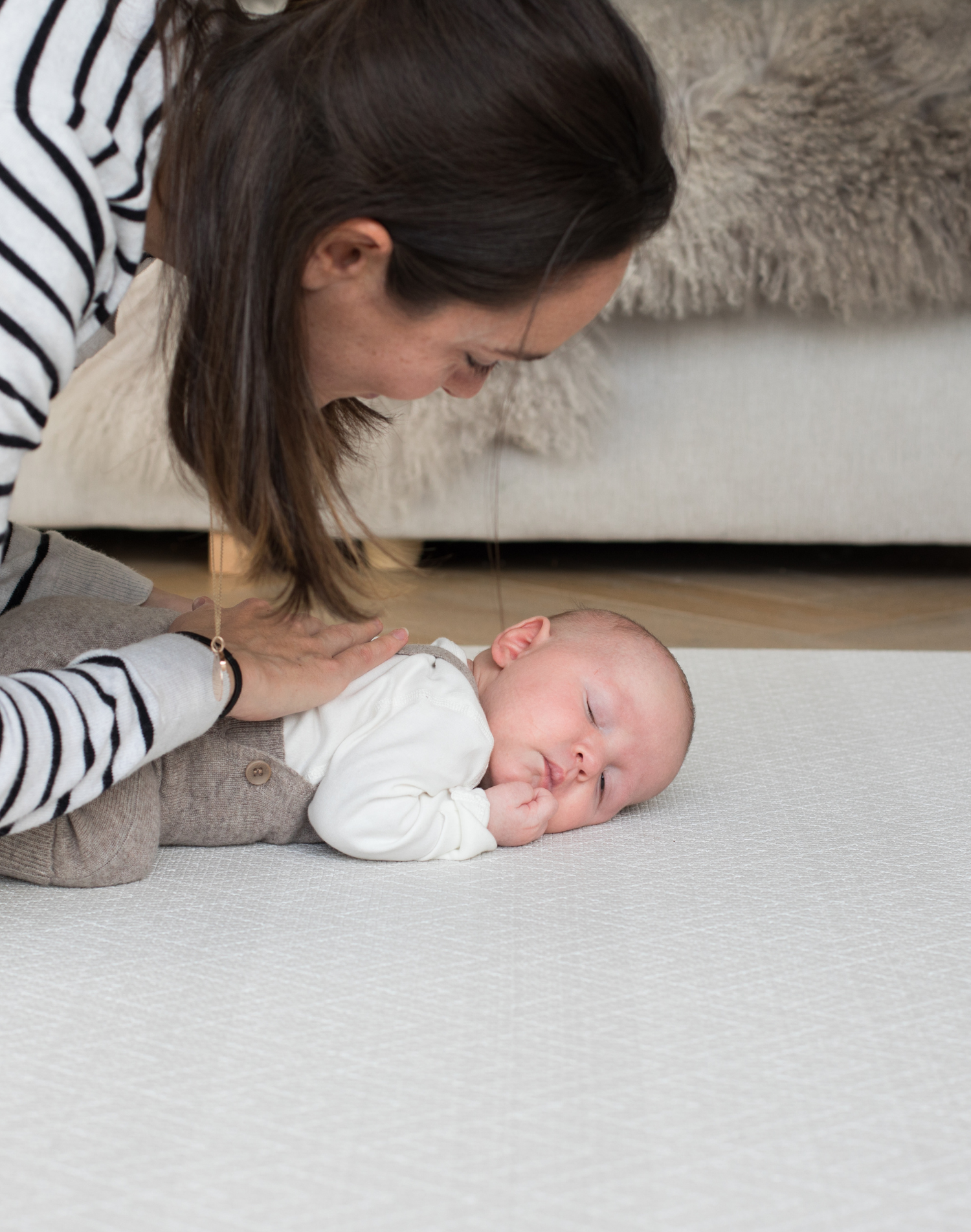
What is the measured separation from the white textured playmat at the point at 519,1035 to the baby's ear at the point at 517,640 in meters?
0.14

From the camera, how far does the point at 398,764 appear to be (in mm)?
738

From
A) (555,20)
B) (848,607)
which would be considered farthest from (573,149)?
(848,607)

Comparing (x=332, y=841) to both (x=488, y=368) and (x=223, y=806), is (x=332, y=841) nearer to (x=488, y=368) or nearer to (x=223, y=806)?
(x=223, y=806)

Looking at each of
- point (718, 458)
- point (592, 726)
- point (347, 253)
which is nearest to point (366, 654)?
point (592, 726)

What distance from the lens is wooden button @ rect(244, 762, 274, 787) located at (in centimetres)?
74

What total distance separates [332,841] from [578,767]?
0.16m

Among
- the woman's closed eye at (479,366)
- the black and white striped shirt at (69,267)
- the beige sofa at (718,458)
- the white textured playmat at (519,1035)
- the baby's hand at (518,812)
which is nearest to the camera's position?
the white textured playmat at (519,1035)

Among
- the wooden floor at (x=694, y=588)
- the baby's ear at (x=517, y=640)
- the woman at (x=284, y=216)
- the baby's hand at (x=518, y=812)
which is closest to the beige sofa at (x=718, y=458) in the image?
the wooden floor at (x=694, y=588)

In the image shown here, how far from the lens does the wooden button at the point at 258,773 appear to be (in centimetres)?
74

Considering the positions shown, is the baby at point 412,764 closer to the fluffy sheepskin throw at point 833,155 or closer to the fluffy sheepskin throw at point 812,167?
the fluffy sheepskin throw at point 812,167

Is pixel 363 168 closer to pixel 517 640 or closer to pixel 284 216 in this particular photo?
pixel 284 216

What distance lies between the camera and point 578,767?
79 cm

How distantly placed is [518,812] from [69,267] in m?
0.39

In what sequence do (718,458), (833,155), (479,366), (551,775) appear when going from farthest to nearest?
(718,458)
(833,155)
(551,775)
(479,366)
